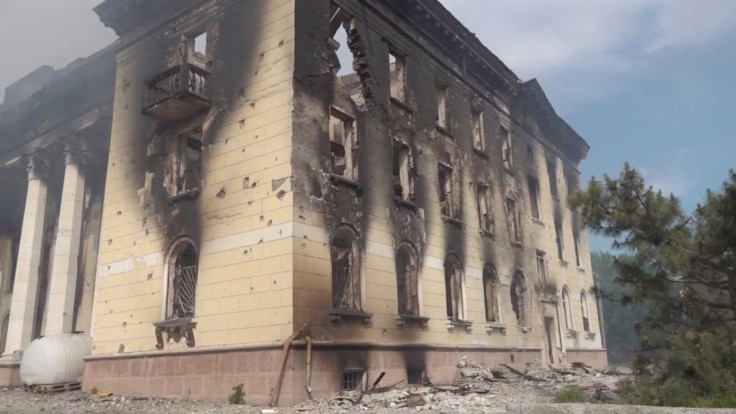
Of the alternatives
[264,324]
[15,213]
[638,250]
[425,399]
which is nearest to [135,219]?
[264,324]

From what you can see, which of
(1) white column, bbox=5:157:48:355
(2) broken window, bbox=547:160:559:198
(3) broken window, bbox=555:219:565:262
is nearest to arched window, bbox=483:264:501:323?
(3) broken window, bbox=555:219:565:262

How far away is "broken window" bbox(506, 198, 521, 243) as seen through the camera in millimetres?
23422

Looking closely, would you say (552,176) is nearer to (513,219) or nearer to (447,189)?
(513,219)

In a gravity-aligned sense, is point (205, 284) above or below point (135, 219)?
below

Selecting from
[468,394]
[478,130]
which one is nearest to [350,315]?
[468,394]

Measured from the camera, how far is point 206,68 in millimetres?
16062

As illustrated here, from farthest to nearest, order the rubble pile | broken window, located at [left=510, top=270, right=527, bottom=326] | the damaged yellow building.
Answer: broken window, located at [left=510, top=270, right=527, bottom=326]
the damaged yellow building
the rubble pile

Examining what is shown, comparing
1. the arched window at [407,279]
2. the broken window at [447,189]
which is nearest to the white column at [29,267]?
the arched window at [407,279]

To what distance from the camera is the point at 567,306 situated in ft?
89.9

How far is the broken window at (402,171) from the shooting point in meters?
17.6

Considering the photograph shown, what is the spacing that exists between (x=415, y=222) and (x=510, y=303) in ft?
21.8

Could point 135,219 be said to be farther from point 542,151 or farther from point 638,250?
point 542,151

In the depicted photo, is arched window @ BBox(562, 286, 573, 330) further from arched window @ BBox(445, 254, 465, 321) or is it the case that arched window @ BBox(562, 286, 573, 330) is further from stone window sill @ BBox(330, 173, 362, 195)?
stone window sill @ BBox(330, 173, 362, 195)

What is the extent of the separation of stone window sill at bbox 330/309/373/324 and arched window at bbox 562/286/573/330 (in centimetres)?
1549
